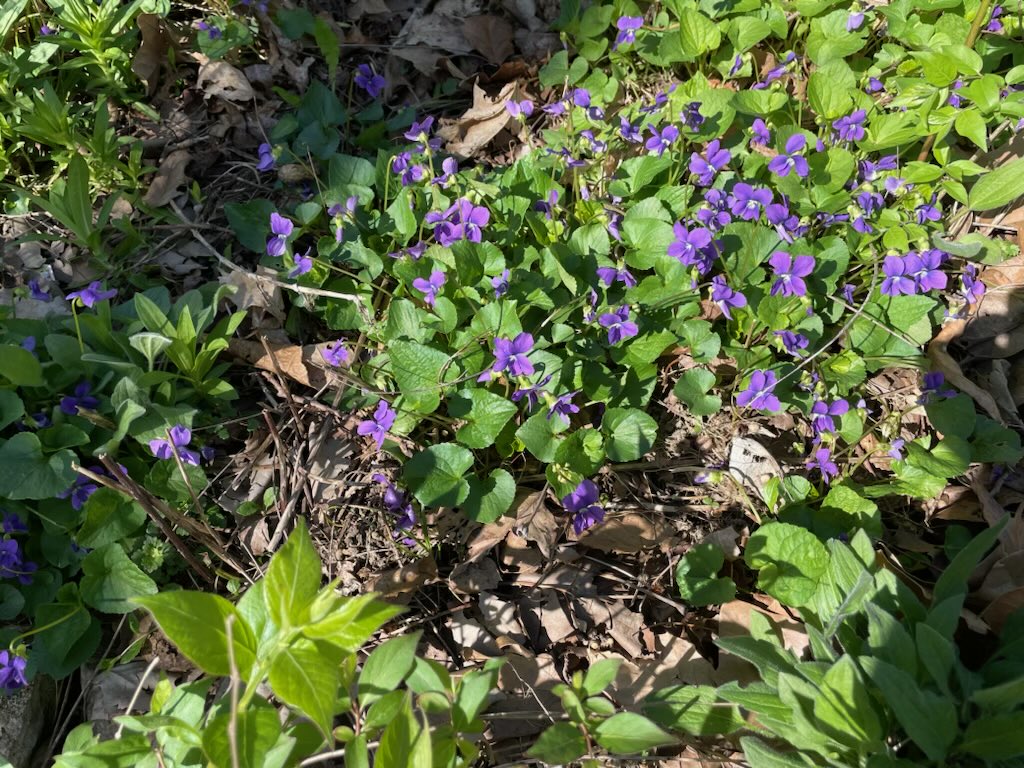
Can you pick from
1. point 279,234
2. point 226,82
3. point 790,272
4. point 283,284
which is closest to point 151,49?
point 226,82

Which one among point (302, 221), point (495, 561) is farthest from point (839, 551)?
point (302, 221)

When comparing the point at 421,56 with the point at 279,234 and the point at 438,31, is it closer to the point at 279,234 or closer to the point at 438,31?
the point at 438,31

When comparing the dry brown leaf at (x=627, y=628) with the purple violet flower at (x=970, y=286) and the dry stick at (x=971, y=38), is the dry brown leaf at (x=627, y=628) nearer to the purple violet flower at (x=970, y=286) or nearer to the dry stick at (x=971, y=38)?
the purple violet flower at (x=970, y=286)

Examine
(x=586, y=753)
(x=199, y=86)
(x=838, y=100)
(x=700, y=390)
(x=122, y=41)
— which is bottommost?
(x=586, y=753)

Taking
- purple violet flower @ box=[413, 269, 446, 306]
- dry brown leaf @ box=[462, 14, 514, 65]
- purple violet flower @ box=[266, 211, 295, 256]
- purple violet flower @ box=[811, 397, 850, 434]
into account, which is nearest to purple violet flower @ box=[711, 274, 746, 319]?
purple violet flower @ box=[811, 397, 850, 434]

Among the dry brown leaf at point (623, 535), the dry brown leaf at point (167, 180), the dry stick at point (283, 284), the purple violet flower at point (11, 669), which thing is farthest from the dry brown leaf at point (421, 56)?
the purple violet flower at point (11, 669)

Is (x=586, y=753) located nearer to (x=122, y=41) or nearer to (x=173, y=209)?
(x=173, y=209)
